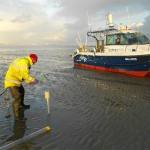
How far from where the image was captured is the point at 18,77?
9445mm

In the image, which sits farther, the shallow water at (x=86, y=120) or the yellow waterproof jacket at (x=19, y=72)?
the yellow waterproof jacket at (x=19, y=72)

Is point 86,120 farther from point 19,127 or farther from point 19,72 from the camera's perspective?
point 19,72

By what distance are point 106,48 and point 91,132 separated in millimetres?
15074

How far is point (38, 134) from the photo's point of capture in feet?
26.0

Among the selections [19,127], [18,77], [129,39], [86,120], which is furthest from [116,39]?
[19,127]

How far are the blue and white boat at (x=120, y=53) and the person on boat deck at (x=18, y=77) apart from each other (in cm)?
1128

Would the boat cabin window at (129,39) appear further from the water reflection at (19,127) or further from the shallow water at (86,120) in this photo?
the water reflection at (19,127)

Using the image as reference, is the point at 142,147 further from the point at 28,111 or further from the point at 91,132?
the point at 28,111

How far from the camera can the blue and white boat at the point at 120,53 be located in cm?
1989

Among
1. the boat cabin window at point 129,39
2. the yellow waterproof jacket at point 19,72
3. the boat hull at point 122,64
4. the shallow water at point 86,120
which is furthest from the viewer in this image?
the boat cabin window at point 129,39

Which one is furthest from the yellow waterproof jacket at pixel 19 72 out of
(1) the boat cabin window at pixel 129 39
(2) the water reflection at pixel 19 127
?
(1) the boat cabin window at pixel 129 39

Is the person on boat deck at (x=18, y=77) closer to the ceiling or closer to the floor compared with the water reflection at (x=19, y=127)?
closer to the ceiling

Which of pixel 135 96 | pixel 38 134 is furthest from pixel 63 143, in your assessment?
pixel 135 96

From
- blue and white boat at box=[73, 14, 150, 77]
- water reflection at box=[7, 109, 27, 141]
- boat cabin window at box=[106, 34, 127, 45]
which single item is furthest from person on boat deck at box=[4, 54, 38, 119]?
boat cabin window at box=[106, 34, 127, 45]
